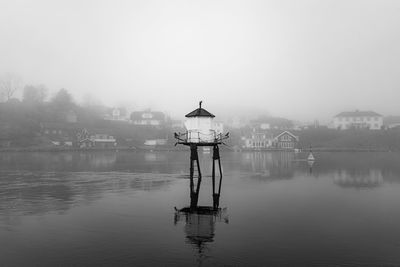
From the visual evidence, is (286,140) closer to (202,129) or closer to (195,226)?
(202,129)

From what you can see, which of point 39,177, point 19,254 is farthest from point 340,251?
point 39,177

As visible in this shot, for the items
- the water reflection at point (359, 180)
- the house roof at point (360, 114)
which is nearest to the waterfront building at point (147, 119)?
the house roof at point (360, 114)

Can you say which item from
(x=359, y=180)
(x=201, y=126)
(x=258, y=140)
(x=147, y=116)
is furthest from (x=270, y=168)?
(x=147, y=116)

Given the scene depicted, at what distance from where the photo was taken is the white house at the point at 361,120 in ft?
544

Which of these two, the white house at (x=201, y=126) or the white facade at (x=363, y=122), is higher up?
the white facade at (x=363, y=122)

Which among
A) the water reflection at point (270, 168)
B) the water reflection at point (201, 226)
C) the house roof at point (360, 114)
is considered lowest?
the water reflection at point (201, 226)

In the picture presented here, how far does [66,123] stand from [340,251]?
144 metres

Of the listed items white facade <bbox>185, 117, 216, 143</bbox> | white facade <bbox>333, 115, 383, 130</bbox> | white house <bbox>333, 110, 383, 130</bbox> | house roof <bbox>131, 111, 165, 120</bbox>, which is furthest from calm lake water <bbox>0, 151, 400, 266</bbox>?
house roof <bbox>131, 111, 165, 120</bbox>

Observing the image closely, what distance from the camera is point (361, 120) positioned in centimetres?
16650

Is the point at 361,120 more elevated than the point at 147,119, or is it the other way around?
the point at 147,119

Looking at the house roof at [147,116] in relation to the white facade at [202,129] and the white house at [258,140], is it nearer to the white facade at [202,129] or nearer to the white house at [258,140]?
the white house at [258,140]

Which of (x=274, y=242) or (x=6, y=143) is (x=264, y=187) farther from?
(x=6, y=143)

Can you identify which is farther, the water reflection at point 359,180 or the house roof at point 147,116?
the house roof at point 147,116

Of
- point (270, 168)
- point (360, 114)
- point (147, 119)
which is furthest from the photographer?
Result: point (147, 119)
